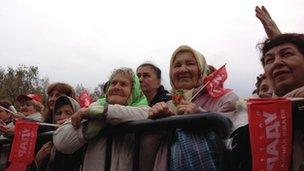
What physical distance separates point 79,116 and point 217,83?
1029 mm

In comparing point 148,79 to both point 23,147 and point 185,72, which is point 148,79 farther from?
point 23,147

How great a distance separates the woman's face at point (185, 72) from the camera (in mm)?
3520

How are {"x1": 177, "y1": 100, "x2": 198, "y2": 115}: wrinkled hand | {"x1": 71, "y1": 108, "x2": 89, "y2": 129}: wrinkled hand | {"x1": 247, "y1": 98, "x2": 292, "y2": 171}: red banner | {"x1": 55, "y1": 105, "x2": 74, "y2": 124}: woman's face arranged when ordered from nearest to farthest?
{"x1": 247, "y1": 98, "x2": 292, "y2": 171}: red banner, {"x1": 177, "y1": 100, "x2": 198, "y2": 115}: wrinkled hand, {"x1": 71, "y1": 108, "x2": 89, "y2": 129}: wrinkled hand, {"x1": 55, "y1": 105, "x2": 74, "y2": 124}: woman's face

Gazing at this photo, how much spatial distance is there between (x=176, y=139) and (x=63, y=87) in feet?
8.57

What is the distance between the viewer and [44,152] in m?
3.71

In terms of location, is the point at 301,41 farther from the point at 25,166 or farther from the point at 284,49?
the point at 25,166

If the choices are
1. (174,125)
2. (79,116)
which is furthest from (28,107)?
(174,125)

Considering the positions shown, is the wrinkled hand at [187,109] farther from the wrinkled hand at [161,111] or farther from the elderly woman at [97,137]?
the elderly woman at [97,137]

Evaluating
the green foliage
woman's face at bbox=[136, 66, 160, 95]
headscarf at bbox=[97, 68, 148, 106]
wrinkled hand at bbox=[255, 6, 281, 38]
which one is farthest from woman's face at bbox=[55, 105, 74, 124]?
the green foliage

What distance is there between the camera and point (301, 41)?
108 inches

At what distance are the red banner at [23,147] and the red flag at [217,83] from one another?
147cm

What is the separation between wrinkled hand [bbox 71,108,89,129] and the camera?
2.87 meters

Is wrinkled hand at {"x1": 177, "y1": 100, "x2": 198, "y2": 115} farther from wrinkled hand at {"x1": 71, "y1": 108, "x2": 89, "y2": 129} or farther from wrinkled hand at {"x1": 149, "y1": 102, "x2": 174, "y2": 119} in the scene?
wrinkled hand at {"x1": 71, "y1": 108, "x2": 89, "y2": 129}

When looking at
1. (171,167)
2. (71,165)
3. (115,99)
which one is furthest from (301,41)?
(71,165)
